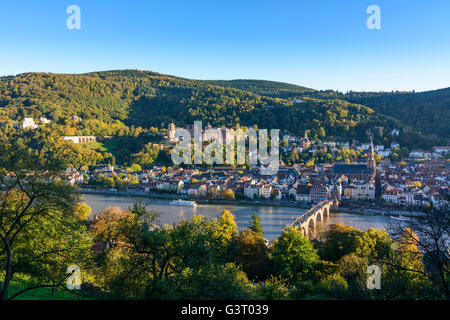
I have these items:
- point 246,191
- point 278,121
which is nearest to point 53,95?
point 278,121

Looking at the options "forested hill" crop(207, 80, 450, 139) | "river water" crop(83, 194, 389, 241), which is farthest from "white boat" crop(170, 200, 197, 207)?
"forested hill" crop(207, 80, 450, 139)

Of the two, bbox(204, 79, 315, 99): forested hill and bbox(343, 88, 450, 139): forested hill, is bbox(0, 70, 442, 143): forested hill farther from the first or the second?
bbox(204, 79, 315, 99): forested hill

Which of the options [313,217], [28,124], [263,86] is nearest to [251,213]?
[313,217]

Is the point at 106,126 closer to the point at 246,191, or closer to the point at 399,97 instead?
the point at 246,191

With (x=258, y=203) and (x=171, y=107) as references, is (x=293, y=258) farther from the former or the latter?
(x=171, y=107)

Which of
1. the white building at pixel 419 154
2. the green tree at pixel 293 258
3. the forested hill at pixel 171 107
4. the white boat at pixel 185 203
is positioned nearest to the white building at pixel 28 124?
the forested hill at pixel 171 107

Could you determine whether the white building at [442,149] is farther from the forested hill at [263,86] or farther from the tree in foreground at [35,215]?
the forested hill at [263,86]
